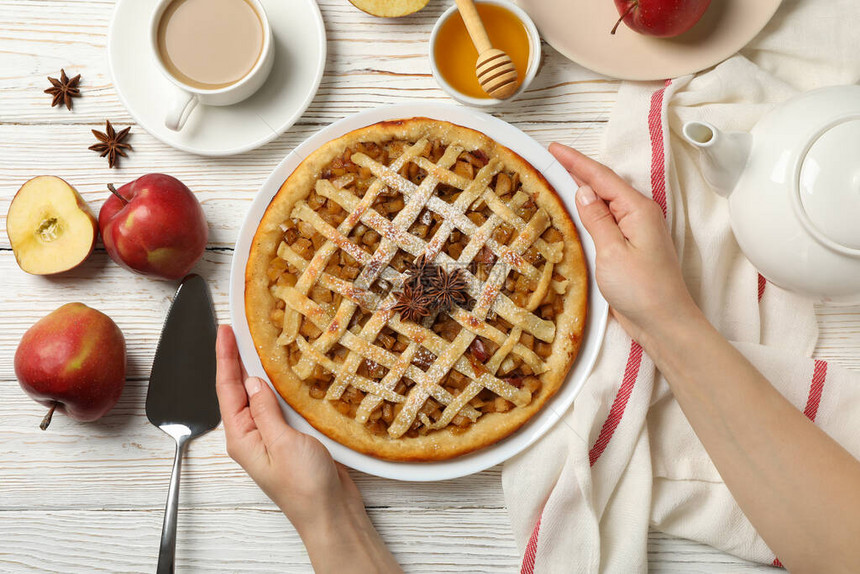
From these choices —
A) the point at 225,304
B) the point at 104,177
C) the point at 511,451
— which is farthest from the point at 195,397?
the point at 511,451

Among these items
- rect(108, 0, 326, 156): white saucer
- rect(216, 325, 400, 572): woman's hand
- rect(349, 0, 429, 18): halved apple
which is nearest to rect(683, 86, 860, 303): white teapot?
rect(349, 0, 429, 18): halved apple

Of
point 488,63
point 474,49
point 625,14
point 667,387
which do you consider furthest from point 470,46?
point 667,387

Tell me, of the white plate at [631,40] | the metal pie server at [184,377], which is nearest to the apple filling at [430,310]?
the metal pie server at [184,377]

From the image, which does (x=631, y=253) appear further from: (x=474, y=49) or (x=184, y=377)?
(x=184, y=377)

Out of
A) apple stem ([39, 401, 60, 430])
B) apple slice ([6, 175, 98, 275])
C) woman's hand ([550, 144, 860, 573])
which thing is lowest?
apple stem ([39, 401, 60, 430])

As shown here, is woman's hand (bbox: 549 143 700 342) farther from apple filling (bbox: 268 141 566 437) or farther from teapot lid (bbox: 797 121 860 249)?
teapot lid (bbox: 797 121 860 249)

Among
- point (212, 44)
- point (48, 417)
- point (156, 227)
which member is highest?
point (212, 44)
